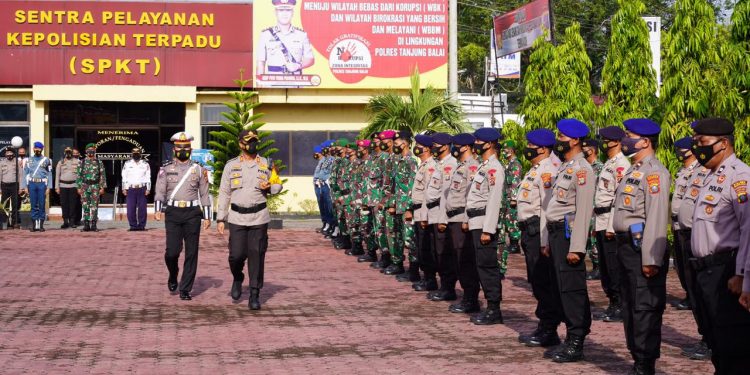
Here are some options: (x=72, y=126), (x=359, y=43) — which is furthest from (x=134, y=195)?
(x=359, y=43)

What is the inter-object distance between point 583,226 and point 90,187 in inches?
713

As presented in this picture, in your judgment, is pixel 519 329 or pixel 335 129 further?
pixel 335 129

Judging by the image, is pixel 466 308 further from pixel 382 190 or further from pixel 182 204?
pixel 382 190

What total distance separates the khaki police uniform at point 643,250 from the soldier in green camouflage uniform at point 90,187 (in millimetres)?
18318

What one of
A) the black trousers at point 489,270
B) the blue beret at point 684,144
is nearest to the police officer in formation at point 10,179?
the black trousers at point 489,270

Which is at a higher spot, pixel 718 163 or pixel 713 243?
pixel 718 163

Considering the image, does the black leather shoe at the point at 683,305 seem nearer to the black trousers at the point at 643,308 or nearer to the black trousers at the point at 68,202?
the black trousers at the point at 643,308

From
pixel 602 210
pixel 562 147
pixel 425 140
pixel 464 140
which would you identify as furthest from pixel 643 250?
pixel 425 140

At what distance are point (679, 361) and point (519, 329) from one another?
2.06m

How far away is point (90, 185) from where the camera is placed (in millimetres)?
25031

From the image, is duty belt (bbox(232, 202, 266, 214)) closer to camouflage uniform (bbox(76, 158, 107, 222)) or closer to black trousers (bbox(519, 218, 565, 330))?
black trousers (bbox(519, 218, 565, 330))

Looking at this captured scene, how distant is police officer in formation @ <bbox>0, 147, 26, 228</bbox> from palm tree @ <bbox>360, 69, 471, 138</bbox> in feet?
27.1

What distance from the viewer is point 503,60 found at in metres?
51.0

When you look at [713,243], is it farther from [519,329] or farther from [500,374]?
[519,329]
